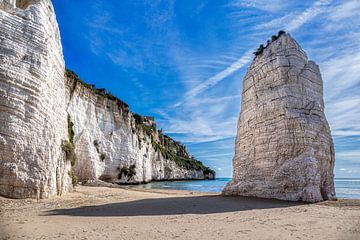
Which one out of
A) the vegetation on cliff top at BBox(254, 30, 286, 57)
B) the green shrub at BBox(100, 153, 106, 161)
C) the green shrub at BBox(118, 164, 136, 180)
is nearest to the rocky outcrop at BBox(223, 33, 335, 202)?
the vegetation on cliff top at BBox(254, 30, 286, 57)

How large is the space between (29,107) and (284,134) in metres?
11.3

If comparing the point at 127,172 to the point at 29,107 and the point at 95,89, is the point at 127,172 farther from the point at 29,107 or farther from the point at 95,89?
the point at 29,107

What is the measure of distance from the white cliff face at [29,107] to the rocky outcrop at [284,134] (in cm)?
945

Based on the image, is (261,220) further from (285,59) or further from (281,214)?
(285,59)

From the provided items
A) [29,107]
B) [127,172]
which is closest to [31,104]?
[29,107]

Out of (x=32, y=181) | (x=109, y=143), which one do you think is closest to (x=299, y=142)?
(x=32, y=181)

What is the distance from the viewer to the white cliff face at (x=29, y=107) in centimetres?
849

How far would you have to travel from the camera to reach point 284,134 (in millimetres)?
12219

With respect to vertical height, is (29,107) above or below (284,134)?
above

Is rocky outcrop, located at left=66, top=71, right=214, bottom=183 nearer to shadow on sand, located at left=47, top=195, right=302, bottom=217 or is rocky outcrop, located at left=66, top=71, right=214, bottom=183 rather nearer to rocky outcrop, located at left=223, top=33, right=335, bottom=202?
rocky outcrop, located at left=223, top=33, right=335, bottom=202

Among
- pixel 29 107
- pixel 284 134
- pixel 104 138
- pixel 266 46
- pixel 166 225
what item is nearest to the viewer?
pixel 166 225

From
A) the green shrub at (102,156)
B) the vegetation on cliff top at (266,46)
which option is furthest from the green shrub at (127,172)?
the vegetation on cliff top at (266,46)

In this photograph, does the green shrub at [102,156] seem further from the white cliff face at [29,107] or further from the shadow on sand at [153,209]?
the shadow on sand at [153,209]

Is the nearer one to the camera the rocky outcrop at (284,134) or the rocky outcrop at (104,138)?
the rocky outcrop at (284,134)
